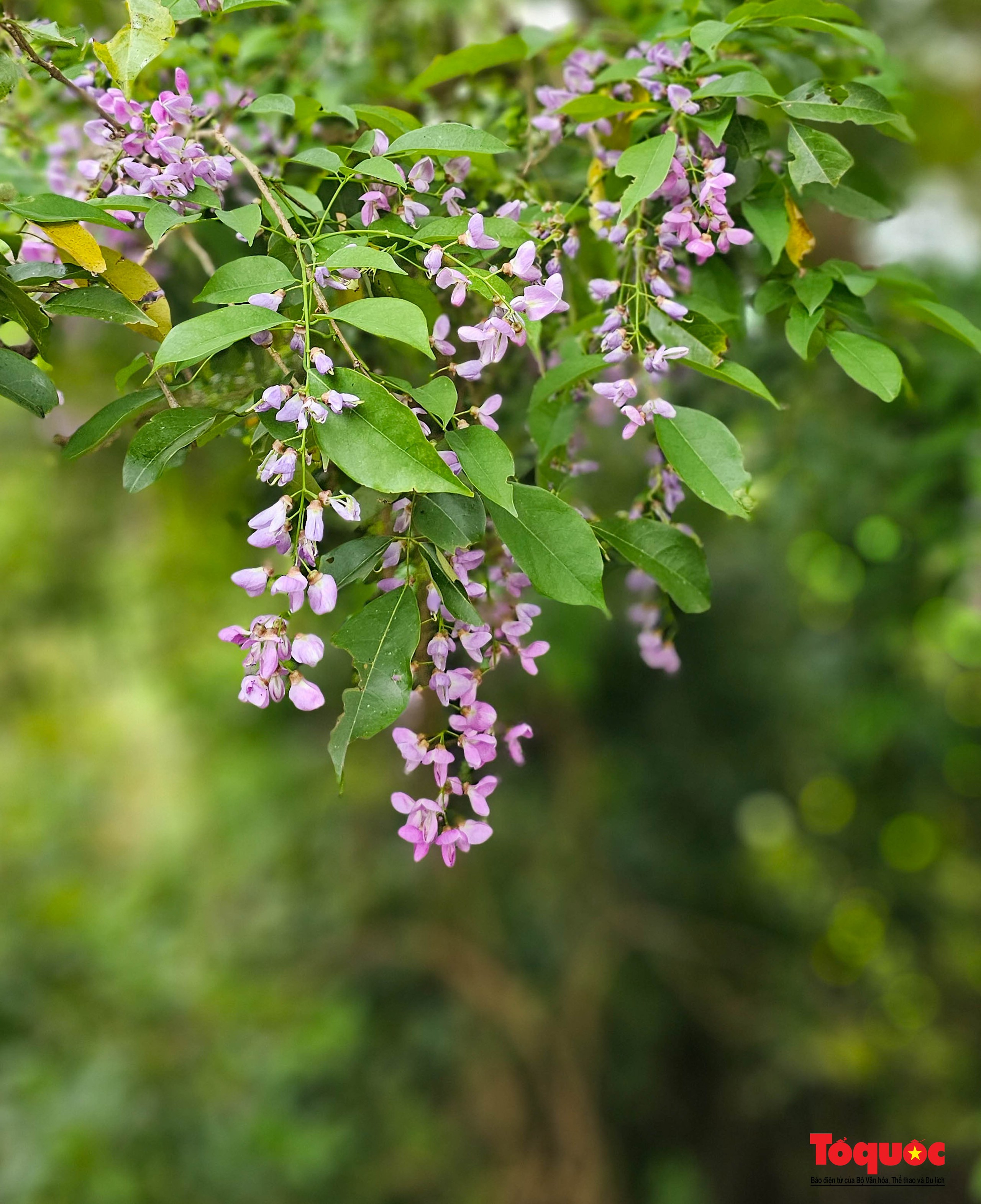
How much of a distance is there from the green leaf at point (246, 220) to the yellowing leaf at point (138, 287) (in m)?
0.10

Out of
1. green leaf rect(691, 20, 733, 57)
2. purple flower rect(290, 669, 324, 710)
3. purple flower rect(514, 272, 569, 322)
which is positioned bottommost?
purple flower rect(290, 669, 324, 710)

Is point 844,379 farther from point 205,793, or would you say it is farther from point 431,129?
point 205,793

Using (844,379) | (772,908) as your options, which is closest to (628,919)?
(772,908)

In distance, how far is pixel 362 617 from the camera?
2.18ft

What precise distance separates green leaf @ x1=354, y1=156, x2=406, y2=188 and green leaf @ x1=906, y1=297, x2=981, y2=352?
20.5 inches

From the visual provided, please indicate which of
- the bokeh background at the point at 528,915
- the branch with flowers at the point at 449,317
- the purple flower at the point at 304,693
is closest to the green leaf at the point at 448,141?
the branch with flowers at the point at 449,317

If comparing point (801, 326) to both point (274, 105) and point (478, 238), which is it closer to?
point (478, 238)

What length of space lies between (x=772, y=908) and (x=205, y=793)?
8.55ft

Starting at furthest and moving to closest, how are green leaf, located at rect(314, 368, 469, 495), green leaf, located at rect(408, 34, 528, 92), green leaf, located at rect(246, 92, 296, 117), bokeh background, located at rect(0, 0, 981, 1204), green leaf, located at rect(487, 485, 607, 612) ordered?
bokeh background, located at rect(0, 0, 981, 1204) < green leaf, located at rect(408, 34, 528, 92) < green leaf, located at rect(246, 92, 296, 117) < green leaf, located at rect(487, 485, 607, 612) < green leaf, located at rect(314, 368, 469, 495)

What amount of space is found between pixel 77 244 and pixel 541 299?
Answer: 1.23ft

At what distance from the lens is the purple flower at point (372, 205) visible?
74 centimetres

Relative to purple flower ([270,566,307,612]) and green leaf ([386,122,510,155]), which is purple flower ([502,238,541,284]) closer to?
green leaf ([386,122,510,155])

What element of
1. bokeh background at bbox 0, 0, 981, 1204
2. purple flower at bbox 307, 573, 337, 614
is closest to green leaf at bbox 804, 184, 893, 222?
purple flower at bbox 307, 573, 337, 614

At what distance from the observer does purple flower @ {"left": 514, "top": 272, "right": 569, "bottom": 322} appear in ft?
2.23
